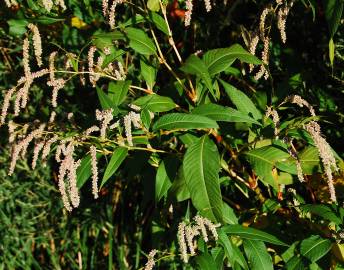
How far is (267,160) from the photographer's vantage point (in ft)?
6.57

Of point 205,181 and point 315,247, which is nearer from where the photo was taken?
point 205,181

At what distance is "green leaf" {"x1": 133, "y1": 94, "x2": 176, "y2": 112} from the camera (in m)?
2.03

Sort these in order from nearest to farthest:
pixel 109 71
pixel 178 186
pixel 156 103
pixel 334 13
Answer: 1. pixel 334 13
2. pixel 178 186
3. pixel 156 103
4. pixel 109 71

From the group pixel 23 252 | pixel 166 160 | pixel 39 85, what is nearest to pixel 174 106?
pixel 166 160

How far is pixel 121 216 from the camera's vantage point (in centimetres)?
382

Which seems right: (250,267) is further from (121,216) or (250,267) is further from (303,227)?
(121,216)

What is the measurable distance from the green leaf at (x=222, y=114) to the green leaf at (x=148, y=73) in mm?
383

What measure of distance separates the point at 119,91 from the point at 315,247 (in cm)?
95

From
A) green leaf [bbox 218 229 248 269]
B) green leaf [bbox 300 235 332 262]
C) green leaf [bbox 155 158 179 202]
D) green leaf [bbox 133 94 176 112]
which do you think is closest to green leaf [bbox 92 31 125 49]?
green leaf [bbox 133 94 176 112]

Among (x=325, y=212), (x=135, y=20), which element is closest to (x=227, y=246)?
(x=325, y=212)

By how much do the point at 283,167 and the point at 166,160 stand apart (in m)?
0.44

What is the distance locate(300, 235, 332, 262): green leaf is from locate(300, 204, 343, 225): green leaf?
0.27 feet

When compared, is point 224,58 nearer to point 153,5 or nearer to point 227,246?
point 153,5

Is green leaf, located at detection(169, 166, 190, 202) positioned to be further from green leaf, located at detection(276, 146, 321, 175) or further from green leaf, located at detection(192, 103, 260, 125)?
green leaf, located at detection(276, 146, 321, 175)
